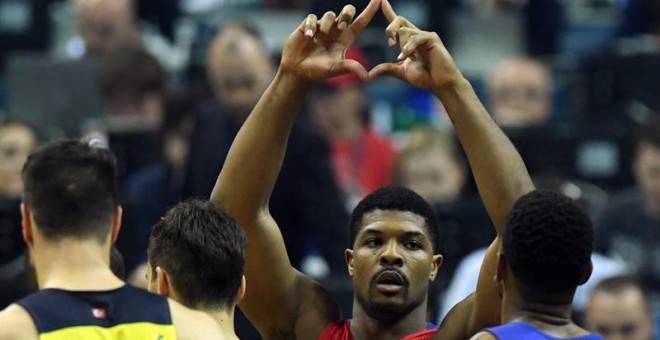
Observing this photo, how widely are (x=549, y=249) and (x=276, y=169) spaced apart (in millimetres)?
1409

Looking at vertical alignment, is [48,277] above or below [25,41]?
above

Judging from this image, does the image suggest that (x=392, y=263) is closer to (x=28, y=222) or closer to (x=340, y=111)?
(x=28, y=222)

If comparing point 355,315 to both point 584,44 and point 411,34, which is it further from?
point 584,44

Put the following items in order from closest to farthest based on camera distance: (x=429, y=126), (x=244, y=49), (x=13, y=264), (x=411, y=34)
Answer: (x=411, y=34)
(x=13, y=264)
(x=244, y=49)
(x=429, y=126)

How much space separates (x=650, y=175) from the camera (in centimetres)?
1118

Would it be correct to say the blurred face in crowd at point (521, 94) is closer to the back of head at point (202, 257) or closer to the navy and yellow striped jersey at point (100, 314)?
the back of head at point (202, 257)

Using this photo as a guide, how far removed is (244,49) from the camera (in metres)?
11.1

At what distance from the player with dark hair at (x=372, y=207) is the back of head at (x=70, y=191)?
0.84 m

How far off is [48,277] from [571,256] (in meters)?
1.63

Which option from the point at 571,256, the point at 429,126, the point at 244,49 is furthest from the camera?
the point at 429,126

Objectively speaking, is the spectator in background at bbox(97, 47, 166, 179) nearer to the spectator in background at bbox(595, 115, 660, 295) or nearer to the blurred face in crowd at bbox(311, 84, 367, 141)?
the blurred face in crowd at bbox(311, 84, 367, 141)

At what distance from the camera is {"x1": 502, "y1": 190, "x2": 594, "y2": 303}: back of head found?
592 centimetres

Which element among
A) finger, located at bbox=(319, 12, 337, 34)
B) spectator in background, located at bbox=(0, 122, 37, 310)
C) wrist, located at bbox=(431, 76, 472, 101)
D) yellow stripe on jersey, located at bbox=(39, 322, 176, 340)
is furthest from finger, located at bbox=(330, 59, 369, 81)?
spectator in background, located at bbox=(0, 122, 37, 310)

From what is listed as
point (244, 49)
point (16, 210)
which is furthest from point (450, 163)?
point (16, 210)
